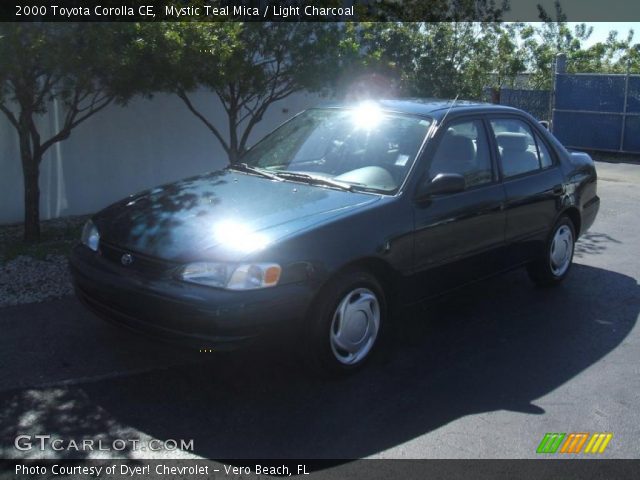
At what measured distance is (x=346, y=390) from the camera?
4527 millimetres

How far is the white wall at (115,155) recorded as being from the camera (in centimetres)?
876

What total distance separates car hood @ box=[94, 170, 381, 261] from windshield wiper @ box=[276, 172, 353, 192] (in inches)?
3.1

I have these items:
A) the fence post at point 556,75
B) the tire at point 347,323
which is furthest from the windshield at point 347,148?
the fence post at point 556,75

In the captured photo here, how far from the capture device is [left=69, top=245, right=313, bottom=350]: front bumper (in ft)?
13.4

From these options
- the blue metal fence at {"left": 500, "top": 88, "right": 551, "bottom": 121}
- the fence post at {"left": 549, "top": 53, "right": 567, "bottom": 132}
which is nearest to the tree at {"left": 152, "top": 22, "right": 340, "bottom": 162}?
the fence post at {"left": 549, "top": 53, "right": 567, "bottom": 132}

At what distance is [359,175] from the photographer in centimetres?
528

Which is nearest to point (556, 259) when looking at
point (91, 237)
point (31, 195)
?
point (91, 237)

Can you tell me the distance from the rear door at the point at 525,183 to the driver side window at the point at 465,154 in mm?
173

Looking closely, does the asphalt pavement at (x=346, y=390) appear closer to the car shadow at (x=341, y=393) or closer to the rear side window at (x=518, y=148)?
the car shadow at (x=341, y=393)

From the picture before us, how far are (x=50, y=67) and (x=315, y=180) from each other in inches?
118

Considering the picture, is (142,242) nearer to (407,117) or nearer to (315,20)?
(407,117)

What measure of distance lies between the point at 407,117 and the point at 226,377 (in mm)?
2402

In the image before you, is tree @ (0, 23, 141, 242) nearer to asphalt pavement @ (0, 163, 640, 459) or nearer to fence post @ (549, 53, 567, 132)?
asphalt pavement @ (0, 163, 640, 459)

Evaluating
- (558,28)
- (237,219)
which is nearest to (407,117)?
(237,219)
